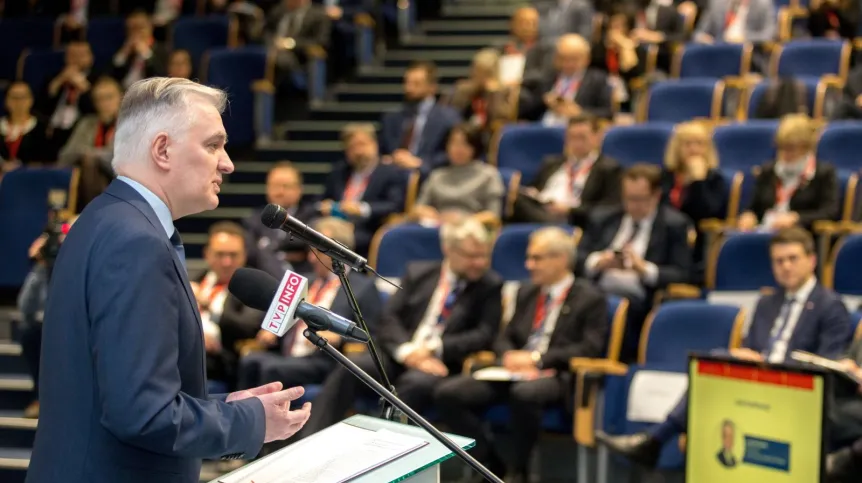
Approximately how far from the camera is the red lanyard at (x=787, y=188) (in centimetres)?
619

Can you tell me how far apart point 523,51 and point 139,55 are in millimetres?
2836

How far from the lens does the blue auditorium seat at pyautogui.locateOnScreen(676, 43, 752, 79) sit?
795 centimetres

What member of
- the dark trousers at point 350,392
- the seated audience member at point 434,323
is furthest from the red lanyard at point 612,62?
the dark trousers at point 350,392

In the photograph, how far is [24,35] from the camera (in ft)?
32.5

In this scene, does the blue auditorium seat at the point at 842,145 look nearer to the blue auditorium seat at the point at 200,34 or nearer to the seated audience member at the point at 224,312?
the seated audience member at the point at 224,312

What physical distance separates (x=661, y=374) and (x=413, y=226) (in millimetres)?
1752

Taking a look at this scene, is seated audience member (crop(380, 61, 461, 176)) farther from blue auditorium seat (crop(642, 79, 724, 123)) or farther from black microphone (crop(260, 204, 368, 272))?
black microphone (crop(260, 204, 368, 272))

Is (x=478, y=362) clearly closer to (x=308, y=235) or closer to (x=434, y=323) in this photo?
(x=434, y=323)

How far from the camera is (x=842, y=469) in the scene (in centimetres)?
446

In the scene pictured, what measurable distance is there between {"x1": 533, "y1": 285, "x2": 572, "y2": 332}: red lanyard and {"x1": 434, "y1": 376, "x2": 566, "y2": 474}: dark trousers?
0.36 meters

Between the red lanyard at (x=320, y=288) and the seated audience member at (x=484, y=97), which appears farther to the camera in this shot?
the seated audience member at (x=484, y=97)

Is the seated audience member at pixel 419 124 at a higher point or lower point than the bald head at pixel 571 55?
lower

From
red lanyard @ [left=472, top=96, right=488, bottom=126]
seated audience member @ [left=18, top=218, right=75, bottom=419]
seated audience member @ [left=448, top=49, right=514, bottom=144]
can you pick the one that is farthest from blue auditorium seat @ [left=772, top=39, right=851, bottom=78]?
seated audience member @ [left=18, top=218, right=75, bottom=419]

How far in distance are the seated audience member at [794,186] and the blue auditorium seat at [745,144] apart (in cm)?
40
